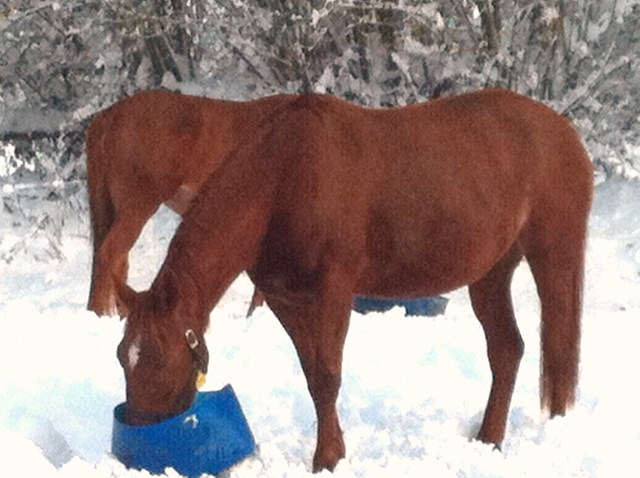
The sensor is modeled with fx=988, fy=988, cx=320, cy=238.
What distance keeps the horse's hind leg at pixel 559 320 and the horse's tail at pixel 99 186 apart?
3.23 meters

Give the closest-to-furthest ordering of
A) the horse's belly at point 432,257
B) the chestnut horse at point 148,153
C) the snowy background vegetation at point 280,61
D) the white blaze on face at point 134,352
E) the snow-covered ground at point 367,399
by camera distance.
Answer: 1. the white blaze on face at point 134,352
2. the snow-covered ground at point 367,399
3. the horse's belly at point 432,257
4. the chestnut horse at point 148,153
5. the snowy background vegetation at point 280,61

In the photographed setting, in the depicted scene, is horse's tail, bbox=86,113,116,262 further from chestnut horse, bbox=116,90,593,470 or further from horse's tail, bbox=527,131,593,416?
horse's tail, bbox=527,131,593,416

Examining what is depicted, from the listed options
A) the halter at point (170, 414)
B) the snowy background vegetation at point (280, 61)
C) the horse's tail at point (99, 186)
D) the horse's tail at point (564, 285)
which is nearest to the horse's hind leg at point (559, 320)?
the horse's tail at point (564, 285)

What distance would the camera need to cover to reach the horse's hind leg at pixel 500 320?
13.9ft

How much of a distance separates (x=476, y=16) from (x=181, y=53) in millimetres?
3141

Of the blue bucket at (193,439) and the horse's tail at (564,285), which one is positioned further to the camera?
the horse's tail at (564,285)

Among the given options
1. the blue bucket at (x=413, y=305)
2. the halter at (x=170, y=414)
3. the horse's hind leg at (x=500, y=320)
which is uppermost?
the halter at (x=170, y=414)

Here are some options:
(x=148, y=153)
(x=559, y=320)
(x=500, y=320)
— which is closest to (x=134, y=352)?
(x=500, y=320)

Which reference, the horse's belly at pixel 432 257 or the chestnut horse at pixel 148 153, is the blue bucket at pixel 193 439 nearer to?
the horse's belly at pixel 432 257

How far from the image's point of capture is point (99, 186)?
6.52 meters

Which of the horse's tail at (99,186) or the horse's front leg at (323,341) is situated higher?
the horse's front leg at (323,341)

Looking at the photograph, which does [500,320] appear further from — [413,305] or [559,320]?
[413,305]

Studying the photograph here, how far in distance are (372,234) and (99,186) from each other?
3306 mm

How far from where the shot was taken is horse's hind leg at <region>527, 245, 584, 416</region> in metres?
4.14
